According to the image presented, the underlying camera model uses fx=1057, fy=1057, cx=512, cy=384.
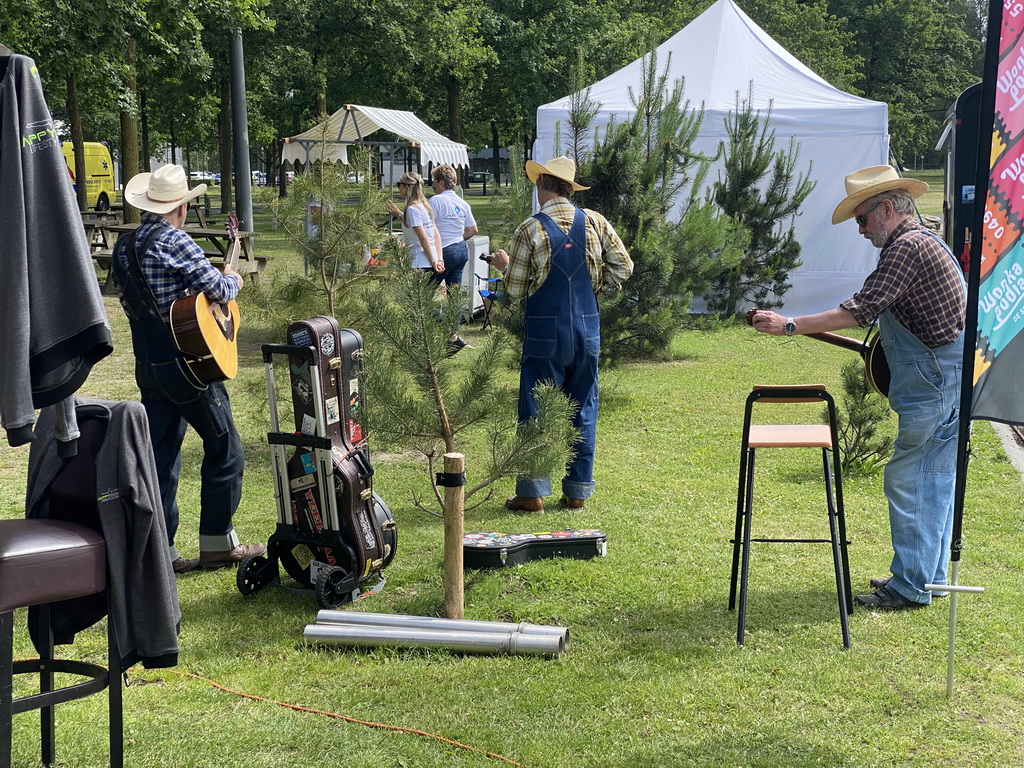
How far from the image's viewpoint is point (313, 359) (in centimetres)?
480

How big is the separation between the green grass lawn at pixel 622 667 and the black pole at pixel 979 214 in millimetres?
872

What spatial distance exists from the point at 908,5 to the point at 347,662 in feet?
185

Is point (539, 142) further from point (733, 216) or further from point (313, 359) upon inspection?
point (313, 359)

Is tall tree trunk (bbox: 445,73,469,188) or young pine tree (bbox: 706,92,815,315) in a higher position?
tall tree trunk (bbox: 445,73,469,188)

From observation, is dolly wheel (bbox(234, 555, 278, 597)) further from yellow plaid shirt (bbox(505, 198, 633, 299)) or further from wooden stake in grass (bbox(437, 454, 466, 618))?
yellow plaid shirt (bbox(505, 198, 633, 299))

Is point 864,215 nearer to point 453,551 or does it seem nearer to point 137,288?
point 453,551

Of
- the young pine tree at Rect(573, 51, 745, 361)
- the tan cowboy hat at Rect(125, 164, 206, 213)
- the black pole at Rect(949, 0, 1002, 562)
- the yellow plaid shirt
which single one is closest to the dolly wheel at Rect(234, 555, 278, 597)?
the tan cowboy hat at Rect(125, 164, 206, 213)

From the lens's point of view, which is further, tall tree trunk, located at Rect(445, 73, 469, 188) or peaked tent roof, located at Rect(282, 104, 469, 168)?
tall tree trunk, located at Rect(445, 73, 469, 188)

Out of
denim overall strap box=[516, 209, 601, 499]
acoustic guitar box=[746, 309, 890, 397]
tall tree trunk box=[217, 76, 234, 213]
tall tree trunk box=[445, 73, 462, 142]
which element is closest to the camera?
acoustic guitar box=[746, 309, 890, 397]

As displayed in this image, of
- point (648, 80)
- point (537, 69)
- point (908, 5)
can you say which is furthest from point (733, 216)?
point (908, 5)

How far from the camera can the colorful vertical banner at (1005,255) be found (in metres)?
3.40

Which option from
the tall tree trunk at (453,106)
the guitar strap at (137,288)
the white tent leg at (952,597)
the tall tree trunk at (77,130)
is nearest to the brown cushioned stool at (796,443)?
the white tent leg at (952,597)

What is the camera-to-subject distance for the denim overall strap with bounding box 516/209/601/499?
6.09m

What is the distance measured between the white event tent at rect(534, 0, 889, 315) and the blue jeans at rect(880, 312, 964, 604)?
9.03 metres
